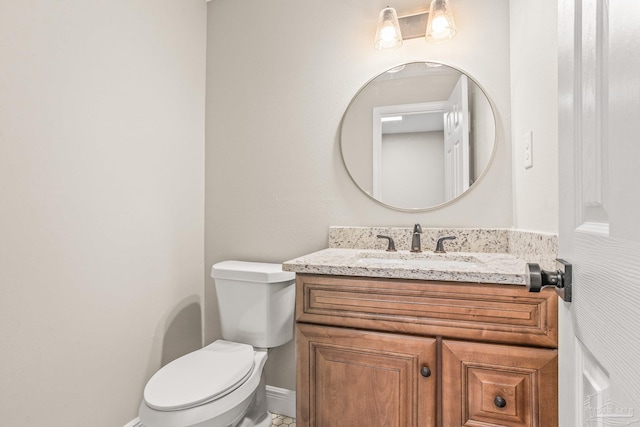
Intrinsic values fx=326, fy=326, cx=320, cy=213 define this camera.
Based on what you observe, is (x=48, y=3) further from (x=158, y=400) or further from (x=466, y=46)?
(x=466, y=46)

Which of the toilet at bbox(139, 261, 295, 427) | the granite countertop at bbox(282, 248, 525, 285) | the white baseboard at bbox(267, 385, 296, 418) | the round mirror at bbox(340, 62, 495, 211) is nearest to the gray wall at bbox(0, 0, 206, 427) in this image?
the toilet at bbox(139, 261, 295, 427)

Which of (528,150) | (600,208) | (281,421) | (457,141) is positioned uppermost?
(457,141)

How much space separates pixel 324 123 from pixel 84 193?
1.16 meters

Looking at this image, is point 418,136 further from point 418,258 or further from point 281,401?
point 281,401

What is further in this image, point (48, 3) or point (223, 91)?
point (223, 91)

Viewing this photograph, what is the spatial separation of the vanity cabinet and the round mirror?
2.27 feet

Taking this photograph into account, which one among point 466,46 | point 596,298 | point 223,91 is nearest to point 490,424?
point 596,298

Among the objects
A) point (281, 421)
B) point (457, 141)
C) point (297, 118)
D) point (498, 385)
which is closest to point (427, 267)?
point (498, 385)

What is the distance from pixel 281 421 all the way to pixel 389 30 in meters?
2.09

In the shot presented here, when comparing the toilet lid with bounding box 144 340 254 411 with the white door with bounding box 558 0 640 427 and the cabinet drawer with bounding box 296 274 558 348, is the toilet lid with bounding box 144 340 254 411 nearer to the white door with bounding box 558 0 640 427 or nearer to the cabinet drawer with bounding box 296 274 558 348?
the cabinet drawer with bounding box 296 274 558 348

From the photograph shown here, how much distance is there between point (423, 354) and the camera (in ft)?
3.43

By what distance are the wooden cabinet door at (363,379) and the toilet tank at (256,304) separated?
405 mm

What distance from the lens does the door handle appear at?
0.52 meters

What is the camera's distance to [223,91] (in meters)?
1.99
